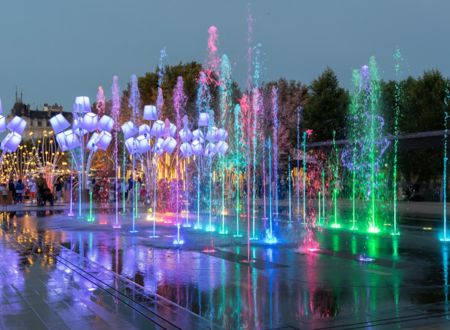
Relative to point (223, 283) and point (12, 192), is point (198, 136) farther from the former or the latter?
point (223, 283)

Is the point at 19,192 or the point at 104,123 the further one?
the point at 19,192

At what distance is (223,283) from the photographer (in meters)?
7.20

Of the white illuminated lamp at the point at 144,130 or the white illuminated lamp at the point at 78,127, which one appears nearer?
the white illuminated lamp at the point at 78,127

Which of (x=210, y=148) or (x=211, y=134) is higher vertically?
(x=211, y=134)

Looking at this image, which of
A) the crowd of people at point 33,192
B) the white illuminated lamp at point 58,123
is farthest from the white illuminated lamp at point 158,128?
the crowd of people at point 33,192

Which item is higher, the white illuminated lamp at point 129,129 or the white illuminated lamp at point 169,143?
the white illuminated lamp at point 129,129

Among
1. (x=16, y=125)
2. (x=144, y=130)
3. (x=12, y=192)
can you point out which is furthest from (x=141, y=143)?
(x=12, y=192)

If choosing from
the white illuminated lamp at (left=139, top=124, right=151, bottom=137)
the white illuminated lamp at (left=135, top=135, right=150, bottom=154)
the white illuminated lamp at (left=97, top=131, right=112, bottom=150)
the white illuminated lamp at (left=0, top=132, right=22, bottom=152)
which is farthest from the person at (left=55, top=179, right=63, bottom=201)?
the white illuminated lamp at (left=0, top=132, right=22, bottom=152)

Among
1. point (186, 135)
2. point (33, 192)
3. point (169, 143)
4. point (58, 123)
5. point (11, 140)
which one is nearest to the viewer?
point (58, 123)

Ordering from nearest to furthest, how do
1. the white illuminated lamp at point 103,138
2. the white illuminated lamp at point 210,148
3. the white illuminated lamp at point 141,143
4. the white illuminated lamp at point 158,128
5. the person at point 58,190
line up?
the white illuminated lamp at point 103,138 → the white illuminated lamp at point 158,128 → the white illuminated lamp at point 141,143 → the white illuminated lamp at point 210,148 → the person at point 58,190

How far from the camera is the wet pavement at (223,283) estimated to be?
5.44 metres

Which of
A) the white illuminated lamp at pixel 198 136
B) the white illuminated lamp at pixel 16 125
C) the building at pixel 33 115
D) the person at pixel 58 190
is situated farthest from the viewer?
the building at pixel 33 115

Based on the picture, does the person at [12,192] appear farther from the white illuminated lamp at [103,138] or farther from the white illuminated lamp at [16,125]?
the white illuminated lamp at [103,138]

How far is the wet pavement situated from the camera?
5438 mm
